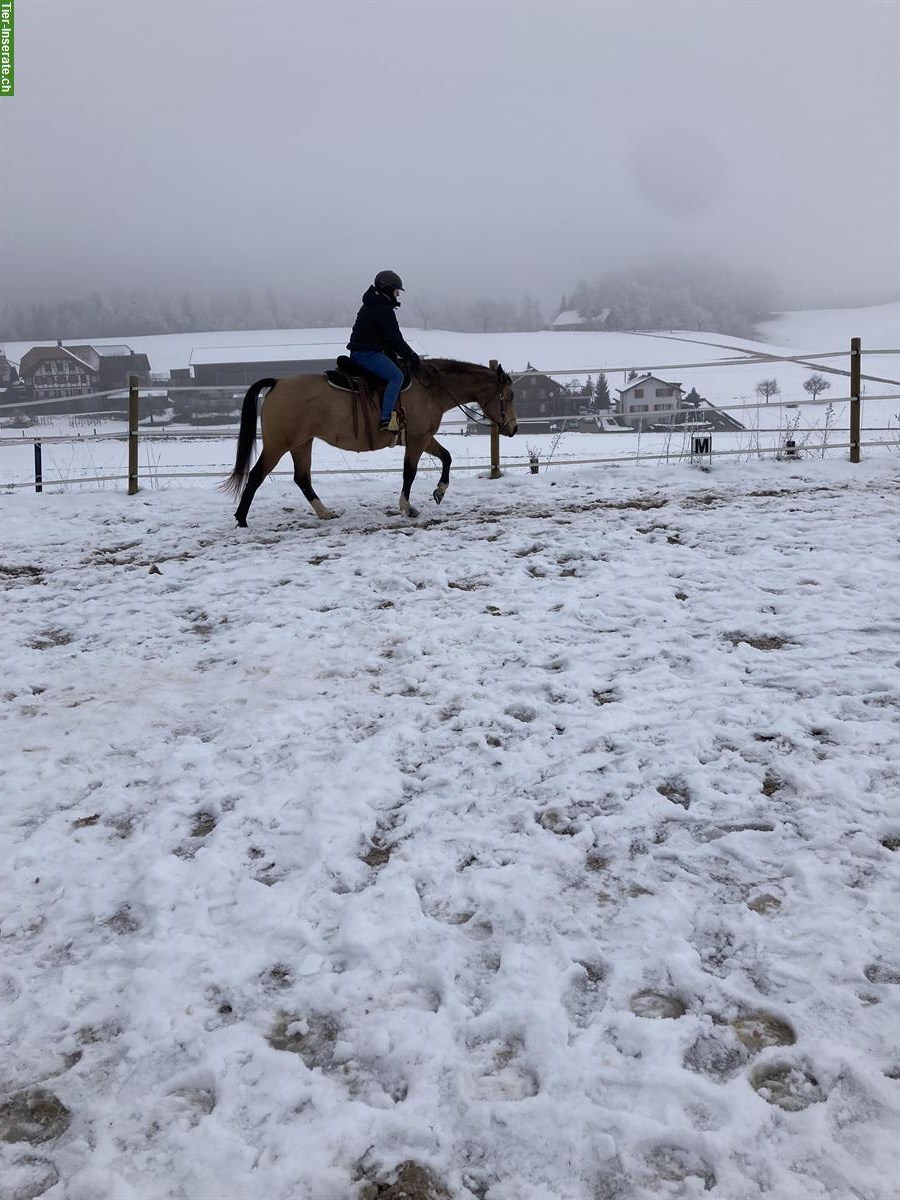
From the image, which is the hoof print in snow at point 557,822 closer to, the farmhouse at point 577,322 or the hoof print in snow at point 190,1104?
the hoof print in snow at point 190,1104

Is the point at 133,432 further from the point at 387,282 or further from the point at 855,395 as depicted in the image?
the point at 855,395

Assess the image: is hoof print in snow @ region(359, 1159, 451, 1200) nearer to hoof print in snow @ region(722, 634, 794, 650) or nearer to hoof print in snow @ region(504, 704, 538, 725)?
hoof print in snow @ region(504, 704, 538, 725)

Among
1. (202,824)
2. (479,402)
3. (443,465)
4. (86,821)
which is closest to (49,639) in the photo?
(86,821)

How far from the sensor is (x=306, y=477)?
8352mm

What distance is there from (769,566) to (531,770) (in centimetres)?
324

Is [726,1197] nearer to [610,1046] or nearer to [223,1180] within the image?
[610,1046]

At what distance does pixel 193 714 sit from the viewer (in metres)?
3.89

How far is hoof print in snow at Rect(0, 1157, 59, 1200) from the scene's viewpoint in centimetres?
164

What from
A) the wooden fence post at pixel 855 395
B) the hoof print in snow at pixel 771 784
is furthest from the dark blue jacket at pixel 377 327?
the hoof print in snow at pixel 771 784

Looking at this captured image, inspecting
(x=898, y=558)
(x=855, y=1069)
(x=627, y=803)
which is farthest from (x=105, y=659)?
(x=898, y=558)

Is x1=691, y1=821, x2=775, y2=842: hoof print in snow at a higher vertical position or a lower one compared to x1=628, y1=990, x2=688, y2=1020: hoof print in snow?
higher

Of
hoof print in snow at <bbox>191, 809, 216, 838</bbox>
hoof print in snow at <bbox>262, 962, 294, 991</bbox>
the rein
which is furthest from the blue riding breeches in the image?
hoof print in snow at <bbox>262, 962, 294, 991</bbox>

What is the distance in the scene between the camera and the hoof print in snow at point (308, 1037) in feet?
6.53

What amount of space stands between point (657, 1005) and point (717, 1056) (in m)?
0.20
